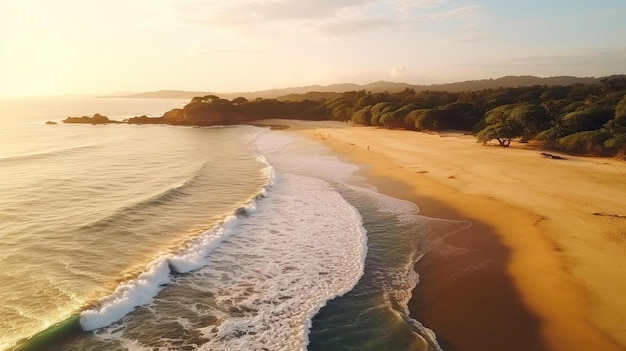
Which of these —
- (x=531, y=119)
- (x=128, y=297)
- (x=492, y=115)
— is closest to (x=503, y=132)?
(x=531, y=119)

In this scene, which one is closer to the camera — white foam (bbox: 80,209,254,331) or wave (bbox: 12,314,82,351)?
wave (bbox: 12,314,82,351)

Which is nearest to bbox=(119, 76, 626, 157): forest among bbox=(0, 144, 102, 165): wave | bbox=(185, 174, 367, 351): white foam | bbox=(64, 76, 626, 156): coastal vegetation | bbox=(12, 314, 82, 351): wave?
bbox=(64, 76, 626, 156): coastal vegetation

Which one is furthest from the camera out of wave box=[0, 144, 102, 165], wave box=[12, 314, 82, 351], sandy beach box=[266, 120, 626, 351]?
wave box=[0, 144, 102, 165]

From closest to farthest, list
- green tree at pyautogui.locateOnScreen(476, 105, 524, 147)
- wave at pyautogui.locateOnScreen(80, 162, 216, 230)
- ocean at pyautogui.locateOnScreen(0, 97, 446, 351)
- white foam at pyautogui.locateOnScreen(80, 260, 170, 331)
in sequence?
ocean at pyautogui.locateOnScreen(0, 97, 446, 351)
white foam at pyautogui.locateOnScreen(80, 260, 170, 331)
wave at pyautogui.locateOnScreen(80, 162, 216, 230)
green tree at pyautogui.locateOnScreen(476, 105, 524, 147)

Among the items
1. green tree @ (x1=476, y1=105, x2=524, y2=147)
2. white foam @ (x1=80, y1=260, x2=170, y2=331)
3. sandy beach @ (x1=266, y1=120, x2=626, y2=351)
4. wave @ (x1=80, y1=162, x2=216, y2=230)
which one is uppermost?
green tree @ (x1=476, y1=105, x2=524, y2=147)

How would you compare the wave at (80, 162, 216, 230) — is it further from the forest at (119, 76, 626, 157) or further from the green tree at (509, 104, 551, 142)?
the green tree at (509, 104, 551, 142)

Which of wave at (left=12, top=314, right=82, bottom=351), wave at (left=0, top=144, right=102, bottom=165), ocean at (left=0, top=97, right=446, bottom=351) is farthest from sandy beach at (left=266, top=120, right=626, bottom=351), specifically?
wave at (left=0, top=144, right=102, bottom=165)

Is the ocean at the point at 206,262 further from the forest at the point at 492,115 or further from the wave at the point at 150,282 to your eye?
the forest at the point at 492,115

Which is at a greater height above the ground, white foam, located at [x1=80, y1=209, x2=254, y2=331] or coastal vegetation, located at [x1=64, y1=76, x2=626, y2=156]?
coastal vegetation, located at [x1=64, y1=76, x2=626, y2=156]
